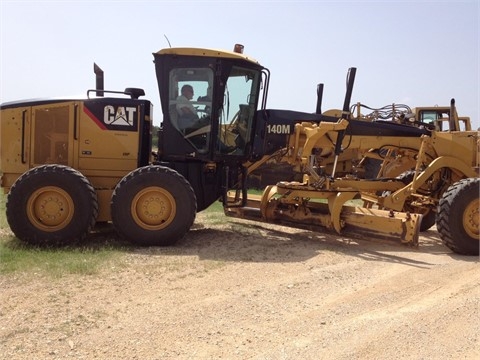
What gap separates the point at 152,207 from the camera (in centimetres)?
669

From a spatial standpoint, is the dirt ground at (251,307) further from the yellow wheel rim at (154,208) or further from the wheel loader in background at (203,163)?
the wheel loader in background at (203,163)

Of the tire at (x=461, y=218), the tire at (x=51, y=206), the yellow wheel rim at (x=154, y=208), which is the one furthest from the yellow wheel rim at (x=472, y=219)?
the tire at (x=51, y=206)

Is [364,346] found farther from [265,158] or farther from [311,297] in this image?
[265,158]

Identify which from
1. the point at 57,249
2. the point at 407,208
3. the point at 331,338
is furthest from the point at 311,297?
the point at 407,208

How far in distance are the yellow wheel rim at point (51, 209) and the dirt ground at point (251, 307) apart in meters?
1.11

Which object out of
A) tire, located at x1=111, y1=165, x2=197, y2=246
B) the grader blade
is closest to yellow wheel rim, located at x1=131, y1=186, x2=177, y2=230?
tire, located at x1=111, y1=165, x2=197, y2=246

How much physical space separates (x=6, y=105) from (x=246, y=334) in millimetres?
5322

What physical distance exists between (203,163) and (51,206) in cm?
224

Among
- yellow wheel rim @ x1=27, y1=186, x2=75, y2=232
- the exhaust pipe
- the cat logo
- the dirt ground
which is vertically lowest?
the dirt ground

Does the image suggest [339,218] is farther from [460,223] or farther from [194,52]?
[194,52]

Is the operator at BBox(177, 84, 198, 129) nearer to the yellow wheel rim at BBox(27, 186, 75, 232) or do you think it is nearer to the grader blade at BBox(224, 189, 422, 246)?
the grader blade at BBox(224, 189, 422, 246)

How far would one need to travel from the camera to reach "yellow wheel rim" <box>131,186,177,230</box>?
6.66 m

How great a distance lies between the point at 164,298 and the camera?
14.7ft

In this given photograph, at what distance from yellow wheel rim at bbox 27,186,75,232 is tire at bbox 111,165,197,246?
60 cm
